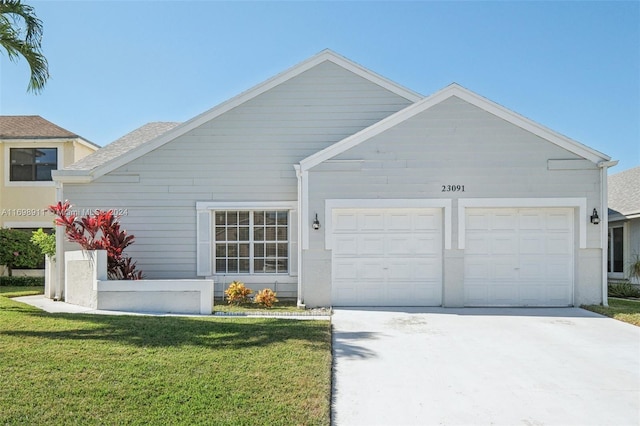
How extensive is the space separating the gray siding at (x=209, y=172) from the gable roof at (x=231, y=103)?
139 mm

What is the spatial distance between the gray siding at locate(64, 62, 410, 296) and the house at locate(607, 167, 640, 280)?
30.2ft

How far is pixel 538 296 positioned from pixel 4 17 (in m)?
14.2

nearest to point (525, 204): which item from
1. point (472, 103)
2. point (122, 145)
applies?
point (472, 103)

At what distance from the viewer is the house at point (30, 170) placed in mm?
17750

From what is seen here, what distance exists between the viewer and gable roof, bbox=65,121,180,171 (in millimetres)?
13078

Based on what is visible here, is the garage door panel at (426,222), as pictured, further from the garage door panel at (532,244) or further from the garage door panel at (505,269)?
the garage door panel at (532,244)

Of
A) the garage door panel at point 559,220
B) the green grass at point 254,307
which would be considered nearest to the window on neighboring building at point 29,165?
the green grass at point 254,307

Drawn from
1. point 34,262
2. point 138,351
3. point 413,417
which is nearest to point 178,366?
point 138,351

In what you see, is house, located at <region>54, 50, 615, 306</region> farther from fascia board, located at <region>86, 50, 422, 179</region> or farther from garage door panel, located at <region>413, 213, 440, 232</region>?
fascia board, located at <region>86, 50, 422, 179</region>

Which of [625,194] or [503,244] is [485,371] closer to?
[503,244]

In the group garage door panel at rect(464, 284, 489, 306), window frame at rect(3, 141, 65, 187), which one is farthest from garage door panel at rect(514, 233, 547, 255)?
window frame at rect(3, 141, 65, 187)

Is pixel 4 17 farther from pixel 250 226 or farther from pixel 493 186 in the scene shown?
pixel 493 186

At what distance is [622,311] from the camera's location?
10133 millimetres

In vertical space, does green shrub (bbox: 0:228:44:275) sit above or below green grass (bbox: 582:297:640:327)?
above
